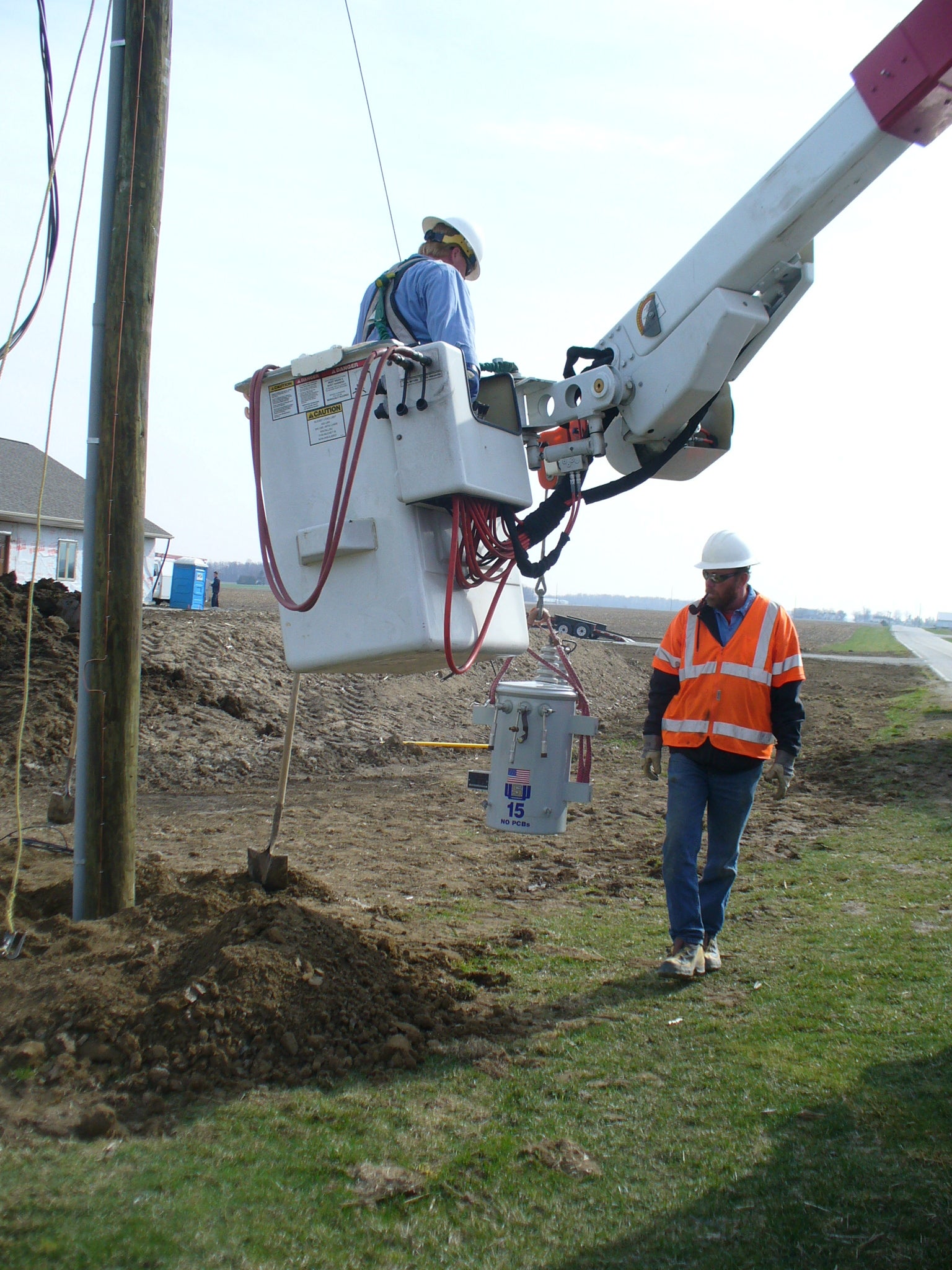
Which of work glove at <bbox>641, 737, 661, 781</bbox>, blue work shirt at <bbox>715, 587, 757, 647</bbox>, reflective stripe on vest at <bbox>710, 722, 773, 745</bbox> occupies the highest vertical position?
blue work shirt at <bbox>715, 587, 757, 647</bbox>


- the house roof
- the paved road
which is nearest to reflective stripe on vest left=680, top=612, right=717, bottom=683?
the paved road

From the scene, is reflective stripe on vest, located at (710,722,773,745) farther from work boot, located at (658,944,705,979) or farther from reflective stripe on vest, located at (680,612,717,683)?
work boot, located at (658,944,705,979)

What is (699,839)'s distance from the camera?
4.71m

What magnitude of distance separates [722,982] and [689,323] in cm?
297

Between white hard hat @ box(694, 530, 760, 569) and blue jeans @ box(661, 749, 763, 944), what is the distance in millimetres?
946

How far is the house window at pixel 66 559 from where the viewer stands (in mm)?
29797

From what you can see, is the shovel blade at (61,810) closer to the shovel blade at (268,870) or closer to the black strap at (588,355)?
the shovel blade at (268,870)

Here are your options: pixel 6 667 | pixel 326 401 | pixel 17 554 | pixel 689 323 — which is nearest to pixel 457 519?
pixel 326 401

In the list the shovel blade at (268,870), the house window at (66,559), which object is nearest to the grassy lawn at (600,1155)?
the shovel blade at (268,870)

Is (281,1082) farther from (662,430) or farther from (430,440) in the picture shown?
(662,430)

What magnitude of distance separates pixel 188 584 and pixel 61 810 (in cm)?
2064

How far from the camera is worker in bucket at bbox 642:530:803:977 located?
185 inches

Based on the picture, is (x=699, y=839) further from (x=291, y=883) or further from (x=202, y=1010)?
(x=202, y=1010)

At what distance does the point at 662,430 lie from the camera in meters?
3.88
